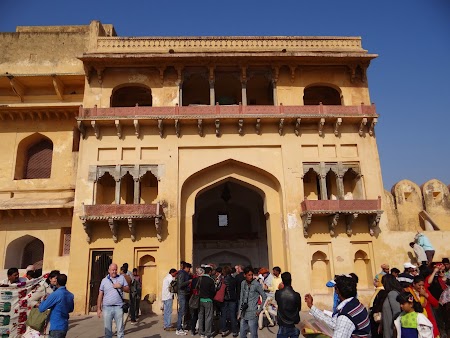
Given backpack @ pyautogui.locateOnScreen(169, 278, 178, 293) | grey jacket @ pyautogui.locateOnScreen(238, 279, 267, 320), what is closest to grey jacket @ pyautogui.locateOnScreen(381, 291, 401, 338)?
grey jacket @ pyautogui.locateOnScreen(238, 279, 267, 320)

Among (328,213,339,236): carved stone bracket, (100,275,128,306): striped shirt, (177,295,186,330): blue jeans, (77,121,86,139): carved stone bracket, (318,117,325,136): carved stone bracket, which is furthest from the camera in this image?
(318,117,325,136): carved stone bracket

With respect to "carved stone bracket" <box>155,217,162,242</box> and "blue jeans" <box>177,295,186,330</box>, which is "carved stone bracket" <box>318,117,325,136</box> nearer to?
"carved stone bracket" <box>155,217,162,242</box>

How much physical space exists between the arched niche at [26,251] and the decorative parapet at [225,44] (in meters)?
8.17

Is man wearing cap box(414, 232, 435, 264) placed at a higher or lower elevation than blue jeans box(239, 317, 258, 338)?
higher

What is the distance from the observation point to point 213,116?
1357cm

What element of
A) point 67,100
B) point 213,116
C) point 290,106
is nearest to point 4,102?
point 67,100

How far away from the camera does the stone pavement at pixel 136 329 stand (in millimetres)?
8469

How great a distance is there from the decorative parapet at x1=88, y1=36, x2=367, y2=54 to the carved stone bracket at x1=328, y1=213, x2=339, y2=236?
22.4ft

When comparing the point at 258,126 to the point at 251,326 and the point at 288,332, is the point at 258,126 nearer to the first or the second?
the point at 251,326

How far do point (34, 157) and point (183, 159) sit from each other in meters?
6.95

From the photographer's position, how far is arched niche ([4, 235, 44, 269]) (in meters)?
14.4

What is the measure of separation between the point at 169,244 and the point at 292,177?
5177 mm

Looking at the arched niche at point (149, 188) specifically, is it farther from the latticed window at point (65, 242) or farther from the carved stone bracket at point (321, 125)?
the carved stone bracket at point (321, 125)

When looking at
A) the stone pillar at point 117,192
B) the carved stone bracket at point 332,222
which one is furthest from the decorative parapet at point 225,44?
the carved stone bracket at point 332,222
